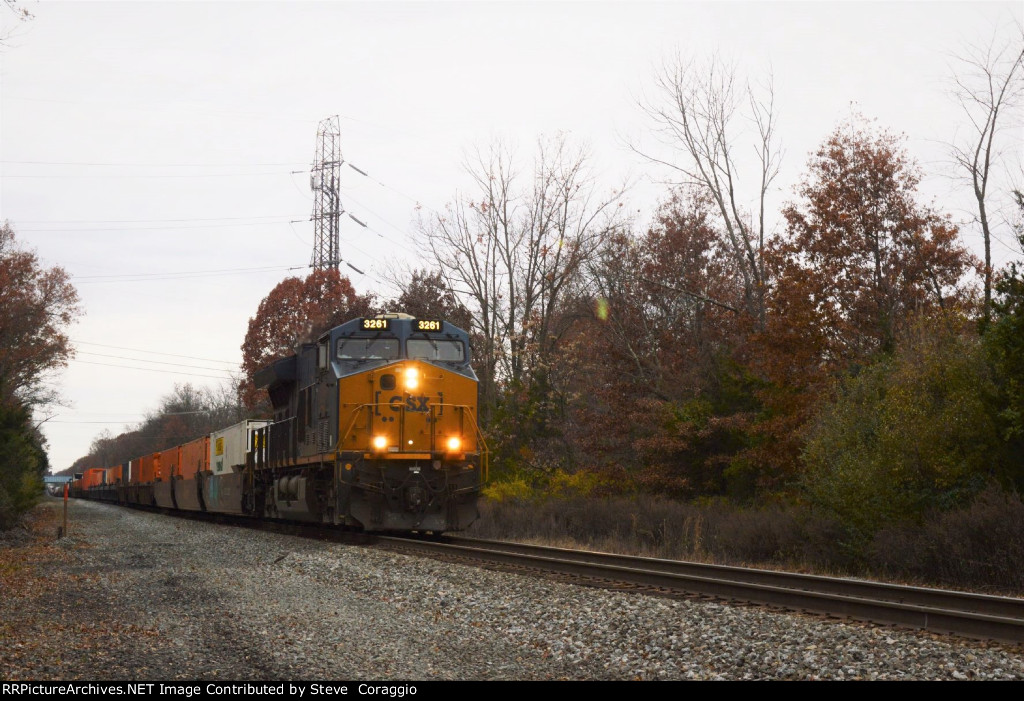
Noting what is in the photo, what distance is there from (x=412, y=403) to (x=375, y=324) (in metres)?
1.79

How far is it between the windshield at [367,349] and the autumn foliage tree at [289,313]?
31237 mm

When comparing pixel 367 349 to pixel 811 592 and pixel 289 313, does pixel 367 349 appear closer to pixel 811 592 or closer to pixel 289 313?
pixel 811 592

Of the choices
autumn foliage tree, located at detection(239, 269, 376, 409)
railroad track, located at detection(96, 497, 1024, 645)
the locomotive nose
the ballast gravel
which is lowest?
the ballast gravel

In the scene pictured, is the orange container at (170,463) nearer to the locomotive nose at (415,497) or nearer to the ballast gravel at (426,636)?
the locomotive nose at (415,497)

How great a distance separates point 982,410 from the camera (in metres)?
13.4

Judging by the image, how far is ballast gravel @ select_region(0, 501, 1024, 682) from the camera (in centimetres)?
664

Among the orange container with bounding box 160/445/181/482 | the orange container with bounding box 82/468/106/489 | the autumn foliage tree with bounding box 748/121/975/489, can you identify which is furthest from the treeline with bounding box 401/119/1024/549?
the orange container with bounding box 82/468/106/489

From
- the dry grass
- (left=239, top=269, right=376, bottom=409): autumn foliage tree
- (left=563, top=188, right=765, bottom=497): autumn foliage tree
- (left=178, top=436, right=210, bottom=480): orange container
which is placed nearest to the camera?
the dry grass

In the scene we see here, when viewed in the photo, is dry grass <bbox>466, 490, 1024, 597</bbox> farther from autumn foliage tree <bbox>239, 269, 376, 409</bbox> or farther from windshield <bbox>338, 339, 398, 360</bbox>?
autumn foliage tree <bbox>239, 269, 376, 409</bbox>

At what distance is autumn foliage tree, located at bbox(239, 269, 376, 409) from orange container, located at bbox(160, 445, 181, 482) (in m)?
10.4

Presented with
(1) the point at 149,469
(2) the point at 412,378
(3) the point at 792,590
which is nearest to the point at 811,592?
(3) the point at 792,590

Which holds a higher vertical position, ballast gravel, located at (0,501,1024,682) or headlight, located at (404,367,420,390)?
headlight, located at (404,367,420,390)

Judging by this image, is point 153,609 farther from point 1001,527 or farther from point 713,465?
point 713,465
